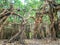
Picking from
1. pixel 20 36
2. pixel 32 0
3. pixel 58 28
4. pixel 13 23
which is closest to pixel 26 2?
pixel 32 0

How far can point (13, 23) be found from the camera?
5.98 metres

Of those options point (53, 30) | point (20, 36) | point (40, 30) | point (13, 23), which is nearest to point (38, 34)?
point (40, 30)

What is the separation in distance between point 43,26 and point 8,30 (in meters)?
1.16

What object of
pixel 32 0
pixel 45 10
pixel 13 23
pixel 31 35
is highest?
pixel 32 0

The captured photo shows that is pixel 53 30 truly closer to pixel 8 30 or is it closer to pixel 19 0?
pixel 8 30

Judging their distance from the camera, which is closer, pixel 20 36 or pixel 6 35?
pixel 20 36

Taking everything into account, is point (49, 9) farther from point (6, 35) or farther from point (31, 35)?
point (6, 35)

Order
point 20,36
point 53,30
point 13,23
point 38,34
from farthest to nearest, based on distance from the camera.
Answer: point 13,23 → point 38,34 → point 53,30 → point 20,36

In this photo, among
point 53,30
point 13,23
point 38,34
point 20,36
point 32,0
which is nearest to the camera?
point 20,36

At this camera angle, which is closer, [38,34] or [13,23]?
[38,34]

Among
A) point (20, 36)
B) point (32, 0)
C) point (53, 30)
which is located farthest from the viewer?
point (32, 0)

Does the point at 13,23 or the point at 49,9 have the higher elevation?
the point at 49,9

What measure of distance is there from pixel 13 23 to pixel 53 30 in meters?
1.47

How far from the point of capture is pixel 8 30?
5914mm
